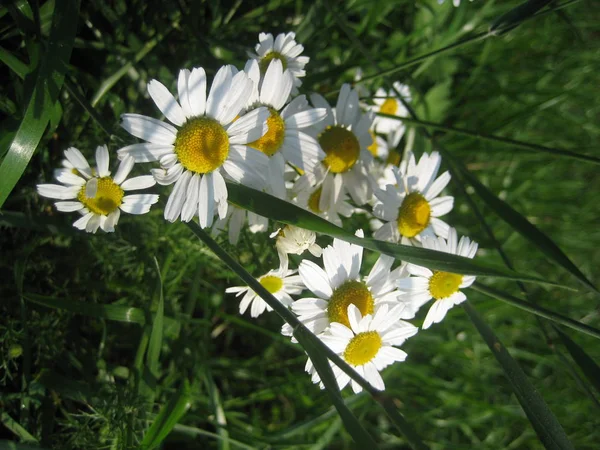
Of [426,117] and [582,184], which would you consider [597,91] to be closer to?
[582,184]

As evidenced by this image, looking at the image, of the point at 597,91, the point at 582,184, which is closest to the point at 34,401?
the point at 582,184

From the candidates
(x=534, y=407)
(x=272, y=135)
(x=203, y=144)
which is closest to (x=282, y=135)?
(x=272, y=135)

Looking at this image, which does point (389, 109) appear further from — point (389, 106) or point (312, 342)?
point (312, 342)

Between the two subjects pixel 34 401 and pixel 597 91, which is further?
pixel 597 91

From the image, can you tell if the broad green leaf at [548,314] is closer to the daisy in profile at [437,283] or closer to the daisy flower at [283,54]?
the daisy in profile at [437,283]

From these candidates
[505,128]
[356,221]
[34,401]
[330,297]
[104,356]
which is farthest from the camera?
[505,128]

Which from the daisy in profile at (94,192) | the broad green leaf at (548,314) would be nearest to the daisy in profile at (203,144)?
the daisy in profile at (94,192)

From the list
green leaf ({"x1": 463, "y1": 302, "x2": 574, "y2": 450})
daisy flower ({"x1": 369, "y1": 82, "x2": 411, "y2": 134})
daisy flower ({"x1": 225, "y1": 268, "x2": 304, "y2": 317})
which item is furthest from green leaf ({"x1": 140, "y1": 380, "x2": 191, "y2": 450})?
daisy flower ({"x1": 369, "y1": 82, "x2": 411, "y2": 134})
